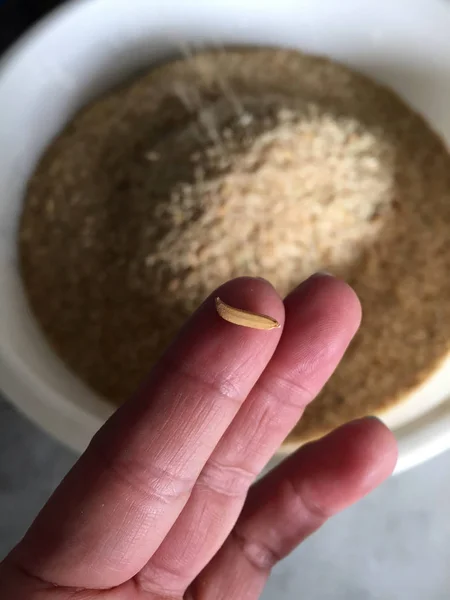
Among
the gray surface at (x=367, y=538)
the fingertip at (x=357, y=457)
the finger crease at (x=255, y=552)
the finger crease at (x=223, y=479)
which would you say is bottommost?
the gray surface at (x=367, y=538)

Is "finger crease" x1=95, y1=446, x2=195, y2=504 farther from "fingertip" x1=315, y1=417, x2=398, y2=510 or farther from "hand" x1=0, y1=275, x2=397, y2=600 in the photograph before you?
"fingertip" x1=315, y1=417, x2=398, y2=510

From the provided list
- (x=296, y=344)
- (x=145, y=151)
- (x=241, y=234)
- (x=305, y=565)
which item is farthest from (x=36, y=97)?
(x=305, y=565)

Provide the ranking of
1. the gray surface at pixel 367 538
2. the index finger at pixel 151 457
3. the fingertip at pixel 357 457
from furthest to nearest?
the gray surface at pixel 367 538 → the fingertip at pixel 357 457 → the index finger at pixel 151 457

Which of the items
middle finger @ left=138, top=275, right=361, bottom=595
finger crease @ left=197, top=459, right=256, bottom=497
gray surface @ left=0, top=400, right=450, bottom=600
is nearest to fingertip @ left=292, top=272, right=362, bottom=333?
middle finger @ left=138, top=275, right=361, bottom=595

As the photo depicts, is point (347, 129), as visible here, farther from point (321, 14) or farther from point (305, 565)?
point (305, 565)

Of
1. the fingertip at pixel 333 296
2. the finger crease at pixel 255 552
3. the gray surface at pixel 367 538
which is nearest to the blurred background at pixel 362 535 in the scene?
the gray surface at pixel 367 538

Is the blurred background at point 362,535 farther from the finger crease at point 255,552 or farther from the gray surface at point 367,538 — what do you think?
the finger crease at point 255,552

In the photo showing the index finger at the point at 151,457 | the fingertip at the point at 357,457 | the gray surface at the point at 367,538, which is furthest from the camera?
the gray surface at the point at 367,538

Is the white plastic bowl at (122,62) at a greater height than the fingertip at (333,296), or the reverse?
the white plastic bowl at (122,62)

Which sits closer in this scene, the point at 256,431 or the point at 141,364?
the point at 256,431
